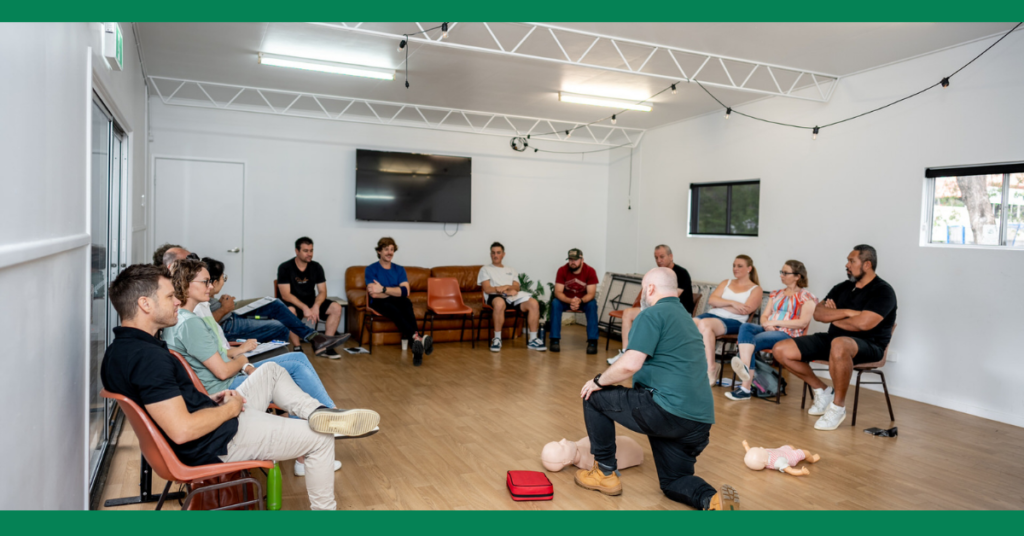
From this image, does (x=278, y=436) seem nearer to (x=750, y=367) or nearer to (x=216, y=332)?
(x=216, y=332)

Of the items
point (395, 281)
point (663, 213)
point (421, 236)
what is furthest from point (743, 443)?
point (421, 236)

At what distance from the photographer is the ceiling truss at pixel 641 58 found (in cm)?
486

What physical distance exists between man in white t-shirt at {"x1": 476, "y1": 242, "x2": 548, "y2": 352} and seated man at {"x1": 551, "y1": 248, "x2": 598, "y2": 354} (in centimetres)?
21

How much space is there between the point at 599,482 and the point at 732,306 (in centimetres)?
318

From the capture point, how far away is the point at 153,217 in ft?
24.4

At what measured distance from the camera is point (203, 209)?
766 cm

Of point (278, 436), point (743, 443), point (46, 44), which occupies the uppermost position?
point (46, 44)

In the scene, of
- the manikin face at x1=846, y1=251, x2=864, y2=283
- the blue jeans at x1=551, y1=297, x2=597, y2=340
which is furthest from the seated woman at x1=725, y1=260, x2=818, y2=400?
the blue jeans at x1=551, y1=297, x2=597, y2=340

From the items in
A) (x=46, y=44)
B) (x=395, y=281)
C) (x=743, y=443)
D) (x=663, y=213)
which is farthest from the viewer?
(x=663, y=213)

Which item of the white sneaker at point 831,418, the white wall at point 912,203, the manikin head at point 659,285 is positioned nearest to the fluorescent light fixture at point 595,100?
the white wall at point 912,203

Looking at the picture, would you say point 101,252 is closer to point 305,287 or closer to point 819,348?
point 305,287

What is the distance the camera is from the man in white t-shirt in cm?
745

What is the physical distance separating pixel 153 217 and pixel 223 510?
6210 millimetres

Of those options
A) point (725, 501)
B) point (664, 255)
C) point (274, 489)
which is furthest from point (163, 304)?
point (664, 255)
